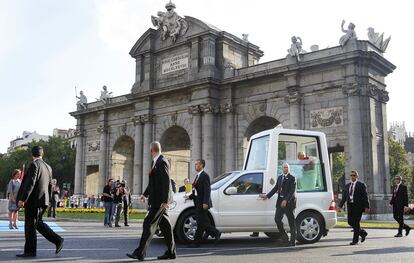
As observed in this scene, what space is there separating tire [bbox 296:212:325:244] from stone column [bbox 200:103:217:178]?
735 inches

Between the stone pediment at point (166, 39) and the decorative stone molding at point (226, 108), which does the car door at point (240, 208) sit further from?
the stone pediment at point (166, 39)

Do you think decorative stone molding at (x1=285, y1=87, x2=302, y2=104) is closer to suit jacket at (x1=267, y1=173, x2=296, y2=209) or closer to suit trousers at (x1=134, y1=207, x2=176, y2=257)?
suit jacket at (x1=267, y1=173, x2=296, y2=209)

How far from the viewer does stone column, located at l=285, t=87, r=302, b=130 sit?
27.7 m

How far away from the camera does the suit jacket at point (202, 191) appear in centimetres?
1094

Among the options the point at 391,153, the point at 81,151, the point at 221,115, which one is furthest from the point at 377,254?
the point at 391,153

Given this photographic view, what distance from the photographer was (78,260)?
8203mm

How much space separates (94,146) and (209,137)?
14759mm

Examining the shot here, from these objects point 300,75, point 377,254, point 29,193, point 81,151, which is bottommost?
point 377,254

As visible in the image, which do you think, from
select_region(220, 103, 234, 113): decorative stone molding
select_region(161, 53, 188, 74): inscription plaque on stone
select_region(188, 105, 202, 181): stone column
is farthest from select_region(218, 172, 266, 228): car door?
select_region(161, 53, 188, 74): inscription plaque on stone

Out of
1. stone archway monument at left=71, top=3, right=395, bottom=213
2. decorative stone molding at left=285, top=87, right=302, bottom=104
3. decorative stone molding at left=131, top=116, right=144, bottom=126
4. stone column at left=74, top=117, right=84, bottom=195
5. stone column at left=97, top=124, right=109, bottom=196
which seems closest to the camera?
A: stone archway monument at left=71, top=3, right=395, bottom=213

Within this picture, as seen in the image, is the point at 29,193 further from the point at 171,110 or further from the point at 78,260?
the point at 171,110

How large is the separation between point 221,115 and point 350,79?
923cm

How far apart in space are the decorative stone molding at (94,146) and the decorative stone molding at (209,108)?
1366 centimetres

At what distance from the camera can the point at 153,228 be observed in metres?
8.23
